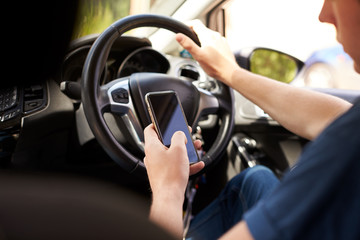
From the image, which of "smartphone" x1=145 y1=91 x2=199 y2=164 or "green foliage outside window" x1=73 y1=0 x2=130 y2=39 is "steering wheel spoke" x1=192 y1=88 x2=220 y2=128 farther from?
"green foliage outside window" x1=73 y1=0 x2=130 y2=39

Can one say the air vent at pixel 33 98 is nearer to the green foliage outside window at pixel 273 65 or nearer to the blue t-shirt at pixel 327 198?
the blue t-shirt at pixel 327 198

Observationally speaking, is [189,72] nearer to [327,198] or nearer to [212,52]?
[212,52]

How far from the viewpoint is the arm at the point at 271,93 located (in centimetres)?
88

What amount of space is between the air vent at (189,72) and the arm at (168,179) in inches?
22.8

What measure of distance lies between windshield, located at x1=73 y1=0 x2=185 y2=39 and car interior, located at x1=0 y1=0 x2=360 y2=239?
0.12ft

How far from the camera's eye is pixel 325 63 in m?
1.56

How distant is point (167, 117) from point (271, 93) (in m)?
0.37

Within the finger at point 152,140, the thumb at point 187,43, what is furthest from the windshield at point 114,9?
the finger at point 152,140

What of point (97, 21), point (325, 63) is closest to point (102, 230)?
point (97, 21)

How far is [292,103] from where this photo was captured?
911 mm

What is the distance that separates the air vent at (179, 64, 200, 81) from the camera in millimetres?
1188

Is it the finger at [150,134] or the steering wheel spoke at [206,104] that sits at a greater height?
the finger at [150,134]

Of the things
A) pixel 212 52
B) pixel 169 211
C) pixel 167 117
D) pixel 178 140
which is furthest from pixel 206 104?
pixel 169 211

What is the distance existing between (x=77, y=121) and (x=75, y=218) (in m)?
0.58
